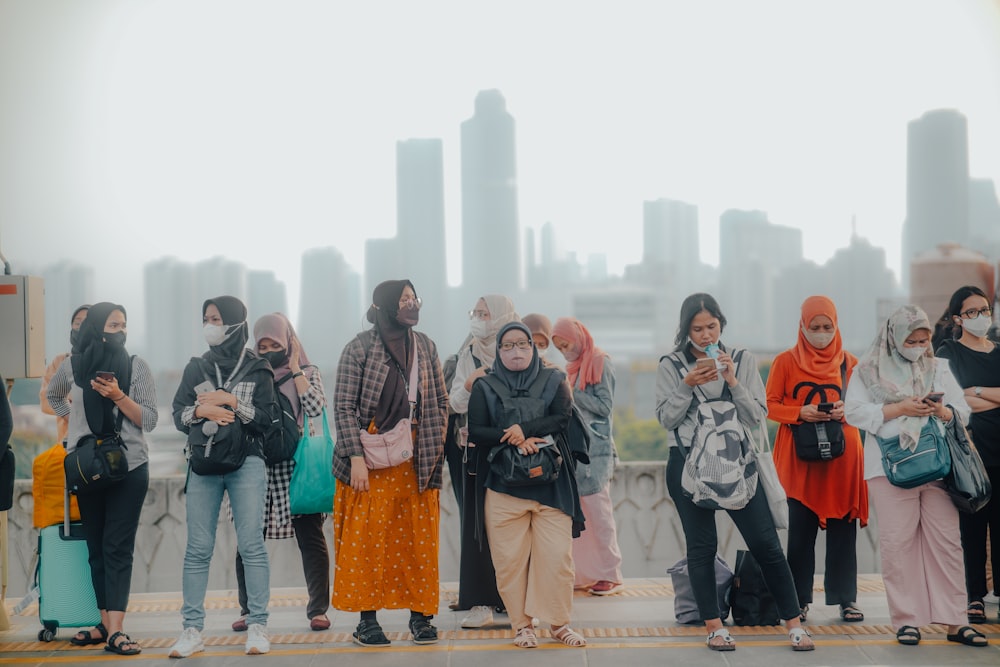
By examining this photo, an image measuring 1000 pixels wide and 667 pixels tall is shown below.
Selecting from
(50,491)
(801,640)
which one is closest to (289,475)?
(50,491)

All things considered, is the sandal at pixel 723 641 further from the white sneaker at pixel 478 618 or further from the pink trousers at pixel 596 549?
the pink trousers at pixel 596 549

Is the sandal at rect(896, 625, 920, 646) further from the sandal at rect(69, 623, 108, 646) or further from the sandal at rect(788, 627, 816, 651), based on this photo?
the sandal at rect(69, 623, 108, 646)

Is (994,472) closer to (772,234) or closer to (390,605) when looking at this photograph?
(390,605)

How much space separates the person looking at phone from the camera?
15.8 feet

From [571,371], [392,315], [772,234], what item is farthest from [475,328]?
[772,234]

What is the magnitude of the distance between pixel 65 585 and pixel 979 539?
475 cm

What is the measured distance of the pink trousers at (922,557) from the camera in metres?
4.54

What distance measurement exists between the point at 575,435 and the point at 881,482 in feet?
5.05

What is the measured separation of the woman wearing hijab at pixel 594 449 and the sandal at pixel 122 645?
2.53 meters

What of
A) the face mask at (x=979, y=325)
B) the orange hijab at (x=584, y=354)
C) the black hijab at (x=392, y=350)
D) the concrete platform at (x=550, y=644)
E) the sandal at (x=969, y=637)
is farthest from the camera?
the orange hijab at (x=584, y=354)

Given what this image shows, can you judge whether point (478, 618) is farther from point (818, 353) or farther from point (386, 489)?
point (818, 353)

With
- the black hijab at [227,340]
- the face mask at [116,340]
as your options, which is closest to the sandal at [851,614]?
the black hijab at [227,340]

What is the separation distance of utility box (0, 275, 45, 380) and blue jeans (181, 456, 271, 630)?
1.36 metres

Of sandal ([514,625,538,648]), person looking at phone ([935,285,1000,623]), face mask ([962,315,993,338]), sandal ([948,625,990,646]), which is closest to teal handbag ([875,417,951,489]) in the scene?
person looking at phone ([935,285,1000,623])
